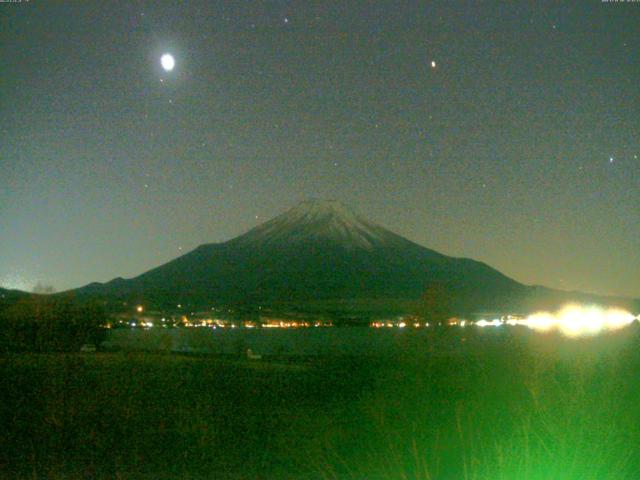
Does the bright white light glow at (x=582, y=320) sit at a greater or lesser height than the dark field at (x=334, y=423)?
greater

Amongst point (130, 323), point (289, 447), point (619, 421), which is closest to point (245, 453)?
point (289, 447)

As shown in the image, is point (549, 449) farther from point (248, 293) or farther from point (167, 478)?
point (248, 293)

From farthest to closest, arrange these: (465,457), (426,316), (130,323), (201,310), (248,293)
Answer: (248,293) < (201,310) < (130,323) < (426,316) < (465,457)

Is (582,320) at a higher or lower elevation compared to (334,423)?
higher

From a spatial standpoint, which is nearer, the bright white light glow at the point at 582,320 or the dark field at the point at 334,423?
the dark field at the point at 334,423

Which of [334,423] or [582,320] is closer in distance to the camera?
[334,423]

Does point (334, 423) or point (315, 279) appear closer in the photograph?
point (334, 423)

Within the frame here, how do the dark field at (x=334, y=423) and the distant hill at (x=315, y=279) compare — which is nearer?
the dark field at (x=334, y=423)

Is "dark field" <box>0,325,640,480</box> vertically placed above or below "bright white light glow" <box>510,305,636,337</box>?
below
